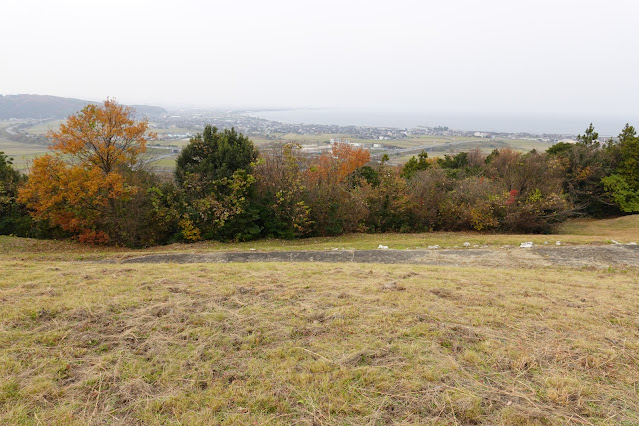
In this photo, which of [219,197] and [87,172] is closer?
[87,172]

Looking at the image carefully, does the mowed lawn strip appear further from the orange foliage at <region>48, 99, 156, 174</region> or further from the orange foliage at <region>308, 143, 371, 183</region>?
the orange foliage at <region>308, 143, 371, 183</region>

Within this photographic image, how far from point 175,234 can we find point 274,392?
1317cm

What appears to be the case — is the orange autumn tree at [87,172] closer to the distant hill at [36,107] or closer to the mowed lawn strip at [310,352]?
the mowed lawn strip at [310,352]

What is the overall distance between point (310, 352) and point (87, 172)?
44.8 feet

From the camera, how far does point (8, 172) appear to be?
17.1 metres

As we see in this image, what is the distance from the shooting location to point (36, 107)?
96.7 m

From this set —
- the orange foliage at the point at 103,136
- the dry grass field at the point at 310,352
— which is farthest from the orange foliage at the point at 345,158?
the dry grass field at the point at 310,352

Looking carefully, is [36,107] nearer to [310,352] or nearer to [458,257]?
[458,257]

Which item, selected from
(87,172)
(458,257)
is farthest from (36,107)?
(458,257)

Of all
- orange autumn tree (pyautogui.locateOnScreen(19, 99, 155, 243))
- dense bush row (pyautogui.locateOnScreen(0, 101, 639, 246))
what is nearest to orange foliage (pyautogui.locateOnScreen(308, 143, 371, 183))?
dense bush row (pyautogui.locateOnScreen(0, 101, 639, 246))

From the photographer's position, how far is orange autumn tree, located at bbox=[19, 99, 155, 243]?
12812mm

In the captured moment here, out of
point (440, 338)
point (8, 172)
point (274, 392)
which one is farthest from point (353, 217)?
point (8, 172)

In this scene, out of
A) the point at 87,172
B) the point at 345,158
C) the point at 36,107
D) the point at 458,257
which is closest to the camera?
the point at 458,257

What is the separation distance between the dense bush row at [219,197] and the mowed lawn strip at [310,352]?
835 cm
